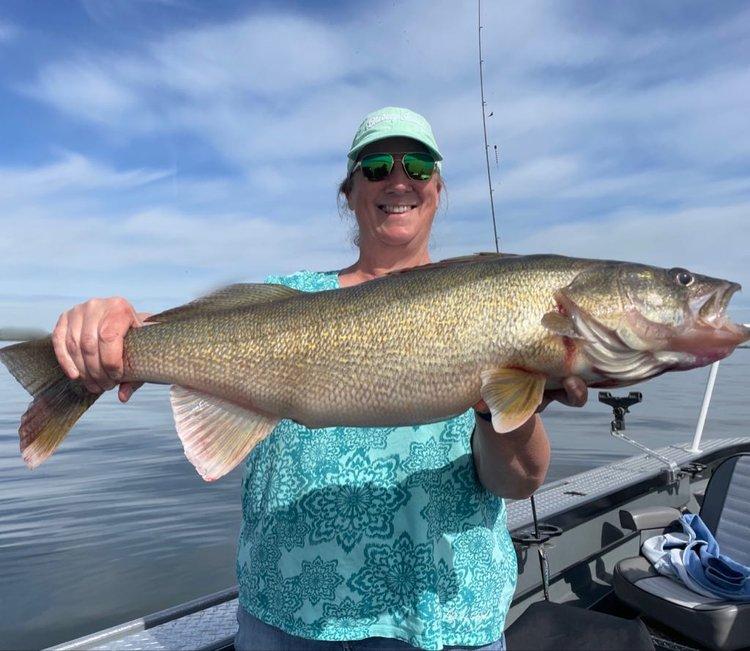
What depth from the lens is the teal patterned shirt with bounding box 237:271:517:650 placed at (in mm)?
2275

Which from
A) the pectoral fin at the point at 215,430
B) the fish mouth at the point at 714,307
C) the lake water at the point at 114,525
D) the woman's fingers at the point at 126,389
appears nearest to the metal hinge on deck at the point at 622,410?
the fish mouth at the point at 714,307

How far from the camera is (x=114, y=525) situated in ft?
29.6

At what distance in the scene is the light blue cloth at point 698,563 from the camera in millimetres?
4090

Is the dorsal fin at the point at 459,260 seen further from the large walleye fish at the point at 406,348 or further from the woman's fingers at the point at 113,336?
the woman's fingers at the point at 113,336

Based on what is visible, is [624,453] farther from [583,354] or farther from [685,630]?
[583,354]

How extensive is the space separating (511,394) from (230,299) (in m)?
1.32

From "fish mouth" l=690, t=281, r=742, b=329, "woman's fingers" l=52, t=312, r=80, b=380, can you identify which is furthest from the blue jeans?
"fish mouth" l=690, t=281, r=742, b=329

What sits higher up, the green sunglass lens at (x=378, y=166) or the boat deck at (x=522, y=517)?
the green sunglass lens at (x=378, y=166)

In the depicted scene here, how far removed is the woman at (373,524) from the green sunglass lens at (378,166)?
1149 mm

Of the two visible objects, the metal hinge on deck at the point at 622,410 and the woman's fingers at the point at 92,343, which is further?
the metal hinge on deck at the point at 622,410

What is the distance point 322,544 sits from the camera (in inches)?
92.1

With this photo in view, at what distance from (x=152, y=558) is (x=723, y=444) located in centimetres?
723

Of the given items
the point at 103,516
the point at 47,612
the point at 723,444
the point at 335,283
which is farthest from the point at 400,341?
the point at 103,516

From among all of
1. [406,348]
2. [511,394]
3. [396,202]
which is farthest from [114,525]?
[511,394]
